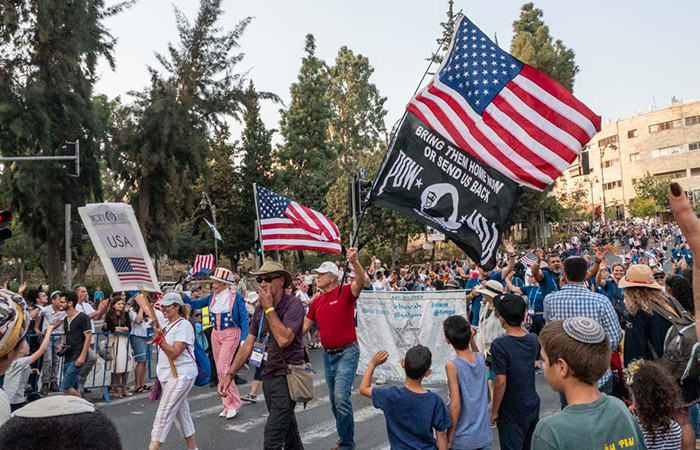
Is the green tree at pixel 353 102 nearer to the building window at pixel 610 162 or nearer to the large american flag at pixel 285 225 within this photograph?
the building window at pixel 610 162

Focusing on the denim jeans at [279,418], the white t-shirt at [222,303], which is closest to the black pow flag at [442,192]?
the denim jeans at [279,418]

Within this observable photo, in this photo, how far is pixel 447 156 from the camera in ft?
19.5

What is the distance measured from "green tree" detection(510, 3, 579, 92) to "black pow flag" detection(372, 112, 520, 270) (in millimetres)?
42369

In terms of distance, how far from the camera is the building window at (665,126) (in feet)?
293

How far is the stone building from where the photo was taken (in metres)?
87.6

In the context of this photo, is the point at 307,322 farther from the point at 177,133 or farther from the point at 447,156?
the point at 177,133

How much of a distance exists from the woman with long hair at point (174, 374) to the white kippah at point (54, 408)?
4.68m

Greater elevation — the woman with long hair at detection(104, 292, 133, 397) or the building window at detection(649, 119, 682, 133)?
the building window at detection(649, 119, 682, 133)

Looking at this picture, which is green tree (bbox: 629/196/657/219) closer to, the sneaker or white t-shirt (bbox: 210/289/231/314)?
the sneaker

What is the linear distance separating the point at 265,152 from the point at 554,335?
48.6 metres

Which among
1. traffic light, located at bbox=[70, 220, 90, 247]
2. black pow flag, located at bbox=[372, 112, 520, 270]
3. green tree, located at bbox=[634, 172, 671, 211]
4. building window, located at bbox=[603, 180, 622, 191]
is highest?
building window, located at bbox=[603, 180, 622, 191]

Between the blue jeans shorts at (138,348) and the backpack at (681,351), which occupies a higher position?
the backpack at (681,351)

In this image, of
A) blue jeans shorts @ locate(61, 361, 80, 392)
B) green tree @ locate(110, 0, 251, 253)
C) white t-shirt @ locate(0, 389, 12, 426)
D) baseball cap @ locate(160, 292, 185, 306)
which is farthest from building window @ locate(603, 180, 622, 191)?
white t-shirt @ locate(0, 389, 12, 426)

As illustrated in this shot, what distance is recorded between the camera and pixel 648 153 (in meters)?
92.4
